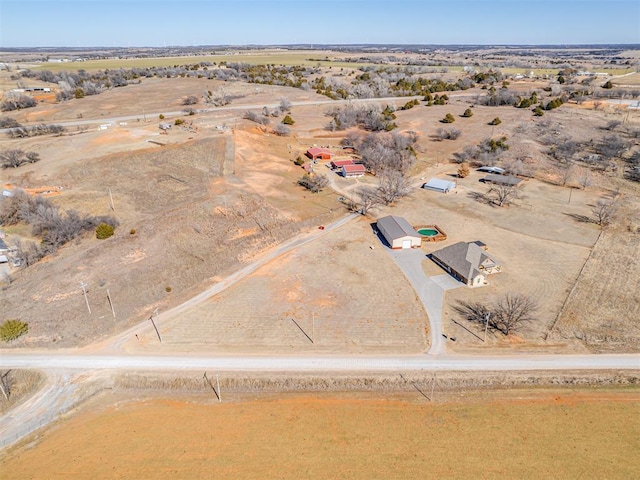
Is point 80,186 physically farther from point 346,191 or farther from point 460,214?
point 460,214

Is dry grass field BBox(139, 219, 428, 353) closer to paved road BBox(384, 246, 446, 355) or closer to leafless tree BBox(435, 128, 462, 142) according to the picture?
paved road BBox(384, 246, 446, 355)

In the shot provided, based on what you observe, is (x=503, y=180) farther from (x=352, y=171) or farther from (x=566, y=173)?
(x=352, y=171)

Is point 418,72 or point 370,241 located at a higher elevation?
point 418,72

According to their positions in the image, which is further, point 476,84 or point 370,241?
point 476,84

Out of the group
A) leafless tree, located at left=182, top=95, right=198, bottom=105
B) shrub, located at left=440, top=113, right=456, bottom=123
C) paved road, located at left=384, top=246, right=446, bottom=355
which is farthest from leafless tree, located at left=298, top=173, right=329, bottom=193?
leafless tree, located at left=182, top=95, right=198, bottom=105

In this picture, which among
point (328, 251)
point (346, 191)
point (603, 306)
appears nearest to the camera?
point (603, 306)

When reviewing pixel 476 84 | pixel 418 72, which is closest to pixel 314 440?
pixel 476 84
